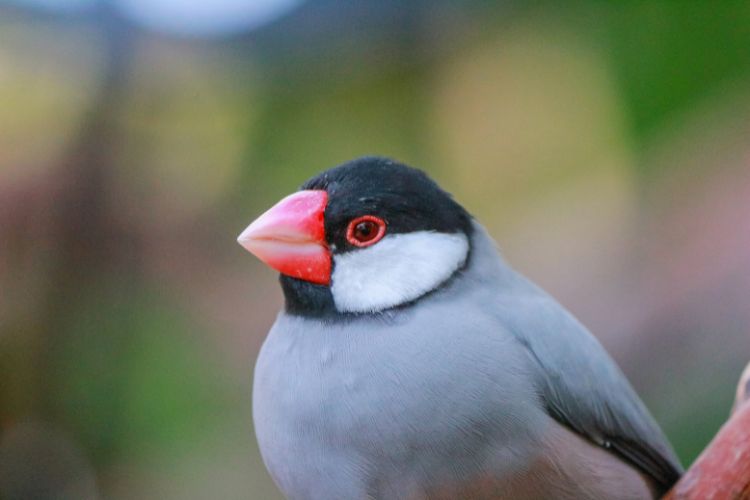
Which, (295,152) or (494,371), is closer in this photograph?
(494,371)

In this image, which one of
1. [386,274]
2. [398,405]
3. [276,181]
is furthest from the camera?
[276,181]

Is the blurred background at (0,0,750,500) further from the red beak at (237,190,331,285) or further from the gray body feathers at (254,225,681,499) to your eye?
the red beak at (237,190,331,285)

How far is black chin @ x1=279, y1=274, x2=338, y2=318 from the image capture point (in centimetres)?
126

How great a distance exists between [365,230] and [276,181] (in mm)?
2114

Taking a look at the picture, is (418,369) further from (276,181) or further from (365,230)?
(276,181)

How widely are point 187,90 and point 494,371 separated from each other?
2.32 meters

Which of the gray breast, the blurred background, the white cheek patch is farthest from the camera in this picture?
the blurred background

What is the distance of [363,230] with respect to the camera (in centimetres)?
127

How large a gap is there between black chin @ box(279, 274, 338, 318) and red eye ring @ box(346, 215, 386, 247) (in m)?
0.08

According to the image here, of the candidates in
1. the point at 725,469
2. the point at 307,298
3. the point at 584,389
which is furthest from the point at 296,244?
the point at 725,469

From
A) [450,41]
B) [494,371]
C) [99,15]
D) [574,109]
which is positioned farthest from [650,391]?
[99,15]

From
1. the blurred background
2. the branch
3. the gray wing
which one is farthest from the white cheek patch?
the blurred background

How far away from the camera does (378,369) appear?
1160 mm

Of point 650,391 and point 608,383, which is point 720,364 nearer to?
point 650,391
